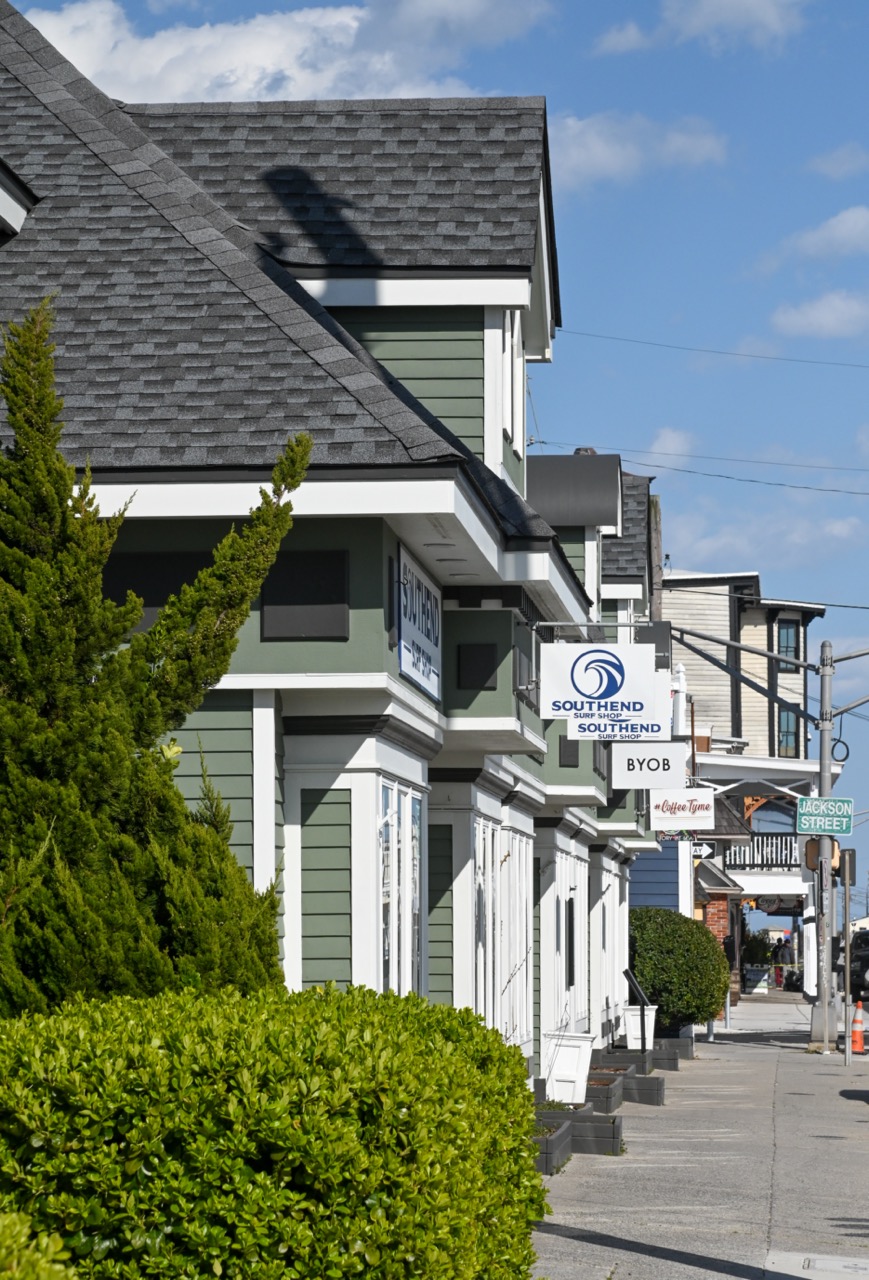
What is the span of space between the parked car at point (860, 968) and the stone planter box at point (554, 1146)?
3456cm

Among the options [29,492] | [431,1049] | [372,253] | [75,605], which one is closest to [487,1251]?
[431,1049]

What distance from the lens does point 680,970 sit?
3003 centimetres

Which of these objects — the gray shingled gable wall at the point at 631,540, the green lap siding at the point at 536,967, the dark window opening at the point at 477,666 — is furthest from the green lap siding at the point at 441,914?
the gray shingled gable wall at the point at 631,540

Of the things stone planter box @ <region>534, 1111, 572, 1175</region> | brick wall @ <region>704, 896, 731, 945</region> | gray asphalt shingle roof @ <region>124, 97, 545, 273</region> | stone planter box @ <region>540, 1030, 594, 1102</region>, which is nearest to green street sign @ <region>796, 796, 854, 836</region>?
stone planter box @ <region>540, 1030, 594, 1102</region>

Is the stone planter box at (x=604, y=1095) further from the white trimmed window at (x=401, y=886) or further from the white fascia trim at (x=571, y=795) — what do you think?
the white trimmed window at (x=401, y=886)

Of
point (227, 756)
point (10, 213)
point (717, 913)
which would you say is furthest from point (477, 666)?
point (717, 913)

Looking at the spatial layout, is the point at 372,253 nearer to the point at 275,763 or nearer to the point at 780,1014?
the point at 275,763

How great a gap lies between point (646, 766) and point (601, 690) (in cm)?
907

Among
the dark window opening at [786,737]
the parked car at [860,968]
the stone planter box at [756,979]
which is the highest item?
the dark window opening at [786,737]

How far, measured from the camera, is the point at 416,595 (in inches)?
489

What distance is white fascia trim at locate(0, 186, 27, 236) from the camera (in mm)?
12242

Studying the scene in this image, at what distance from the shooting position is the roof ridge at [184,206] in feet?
36.6

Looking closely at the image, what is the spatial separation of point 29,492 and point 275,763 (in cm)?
338

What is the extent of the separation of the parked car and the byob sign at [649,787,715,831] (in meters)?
18.3
